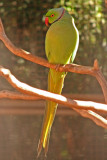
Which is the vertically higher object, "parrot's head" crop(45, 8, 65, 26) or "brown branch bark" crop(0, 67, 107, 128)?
"parrot's head" crop(45, 8, 65, 26)

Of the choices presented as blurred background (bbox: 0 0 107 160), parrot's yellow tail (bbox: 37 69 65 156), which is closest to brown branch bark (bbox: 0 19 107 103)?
parrot's yellow tail (bbox: 37 69 65 156)

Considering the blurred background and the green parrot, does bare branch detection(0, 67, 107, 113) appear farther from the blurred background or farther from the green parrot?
the blurred background

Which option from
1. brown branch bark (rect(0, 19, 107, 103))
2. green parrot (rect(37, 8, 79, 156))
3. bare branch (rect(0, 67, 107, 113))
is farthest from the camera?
green parrot (rect(37, 8, 79, 156))

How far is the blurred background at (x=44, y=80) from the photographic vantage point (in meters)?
1.78

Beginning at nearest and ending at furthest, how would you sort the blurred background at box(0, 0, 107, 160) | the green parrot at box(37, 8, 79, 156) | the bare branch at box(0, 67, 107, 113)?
1. the bare branch at box(0, 67, 107, 113)
2. the green parrot at box(37, 8, 79, 156)
3. the blurred background at box(0, 0, 107, 160)

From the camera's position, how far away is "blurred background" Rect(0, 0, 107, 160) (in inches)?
70.2

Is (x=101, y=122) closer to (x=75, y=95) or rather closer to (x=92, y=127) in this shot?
(x=75, y=95)

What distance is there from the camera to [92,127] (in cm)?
186

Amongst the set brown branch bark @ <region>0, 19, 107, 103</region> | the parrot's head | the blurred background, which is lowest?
the blurred background

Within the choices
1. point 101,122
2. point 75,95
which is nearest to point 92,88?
point 75,95

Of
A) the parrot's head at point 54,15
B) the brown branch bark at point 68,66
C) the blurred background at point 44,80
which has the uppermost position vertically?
the parrot's head at point 54,15

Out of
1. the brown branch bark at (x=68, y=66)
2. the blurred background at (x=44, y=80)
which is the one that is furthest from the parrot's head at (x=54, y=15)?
the blurred background at (x=44, y=80)

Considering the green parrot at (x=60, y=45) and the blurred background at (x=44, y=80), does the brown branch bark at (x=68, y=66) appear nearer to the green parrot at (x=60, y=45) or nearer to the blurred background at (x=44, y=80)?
the green parrot at (x=60, y=45)

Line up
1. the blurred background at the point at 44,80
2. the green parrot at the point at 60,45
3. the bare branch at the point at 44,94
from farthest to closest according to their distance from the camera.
A: the blurred background at the point at 44,80, the green parrot at the point at 60,45, the bare branch at the point at 44,94
